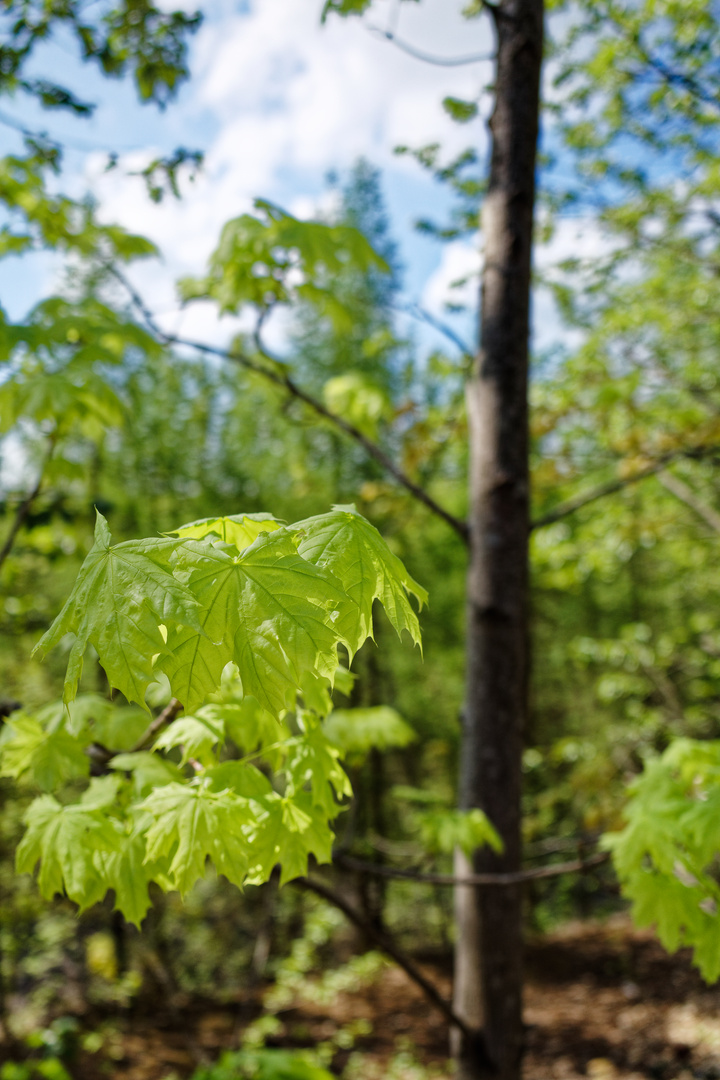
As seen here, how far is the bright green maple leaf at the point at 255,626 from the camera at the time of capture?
944mm

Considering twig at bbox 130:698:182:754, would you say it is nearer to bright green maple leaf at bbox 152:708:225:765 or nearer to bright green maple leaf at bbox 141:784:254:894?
bright green maple leaf at bbox 152:708:225:765

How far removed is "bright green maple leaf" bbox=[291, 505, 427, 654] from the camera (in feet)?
3.42

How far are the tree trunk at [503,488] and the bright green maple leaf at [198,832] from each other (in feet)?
3.78

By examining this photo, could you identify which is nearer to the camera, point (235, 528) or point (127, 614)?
point (127, 614)

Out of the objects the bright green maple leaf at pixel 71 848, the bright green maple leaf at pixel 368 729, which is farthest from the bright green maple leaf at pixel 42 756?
the bright green maple leaf at pixel 368 729

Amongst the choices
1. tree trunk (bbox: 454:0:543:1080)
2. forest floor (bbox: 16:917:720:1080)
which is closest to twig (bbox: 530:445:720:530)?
tree trunk (bbox: 454:0:543:1080)

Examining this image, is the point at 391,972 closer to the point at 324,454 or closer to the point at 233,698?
the point at 324,454

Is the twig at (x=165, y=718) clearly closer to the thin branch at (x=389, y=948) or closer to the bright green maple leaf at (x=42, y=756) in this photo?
the bright green maple leaf at (x=42, y=756)

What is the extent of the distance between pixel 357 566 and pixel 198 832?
582 mm

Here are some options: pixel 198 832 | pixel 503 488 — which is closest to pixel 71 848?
pixel 198 832

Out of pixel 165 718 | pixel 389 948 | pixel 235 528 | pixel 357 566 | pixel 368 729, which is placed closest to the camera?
pixel 357 566

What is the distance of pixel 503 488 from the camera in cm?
221

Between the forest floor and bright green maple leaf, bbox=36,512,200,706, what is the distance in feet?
16.0

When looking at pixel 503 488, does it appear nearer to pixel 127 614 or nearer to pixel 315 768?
pixel 315 768
